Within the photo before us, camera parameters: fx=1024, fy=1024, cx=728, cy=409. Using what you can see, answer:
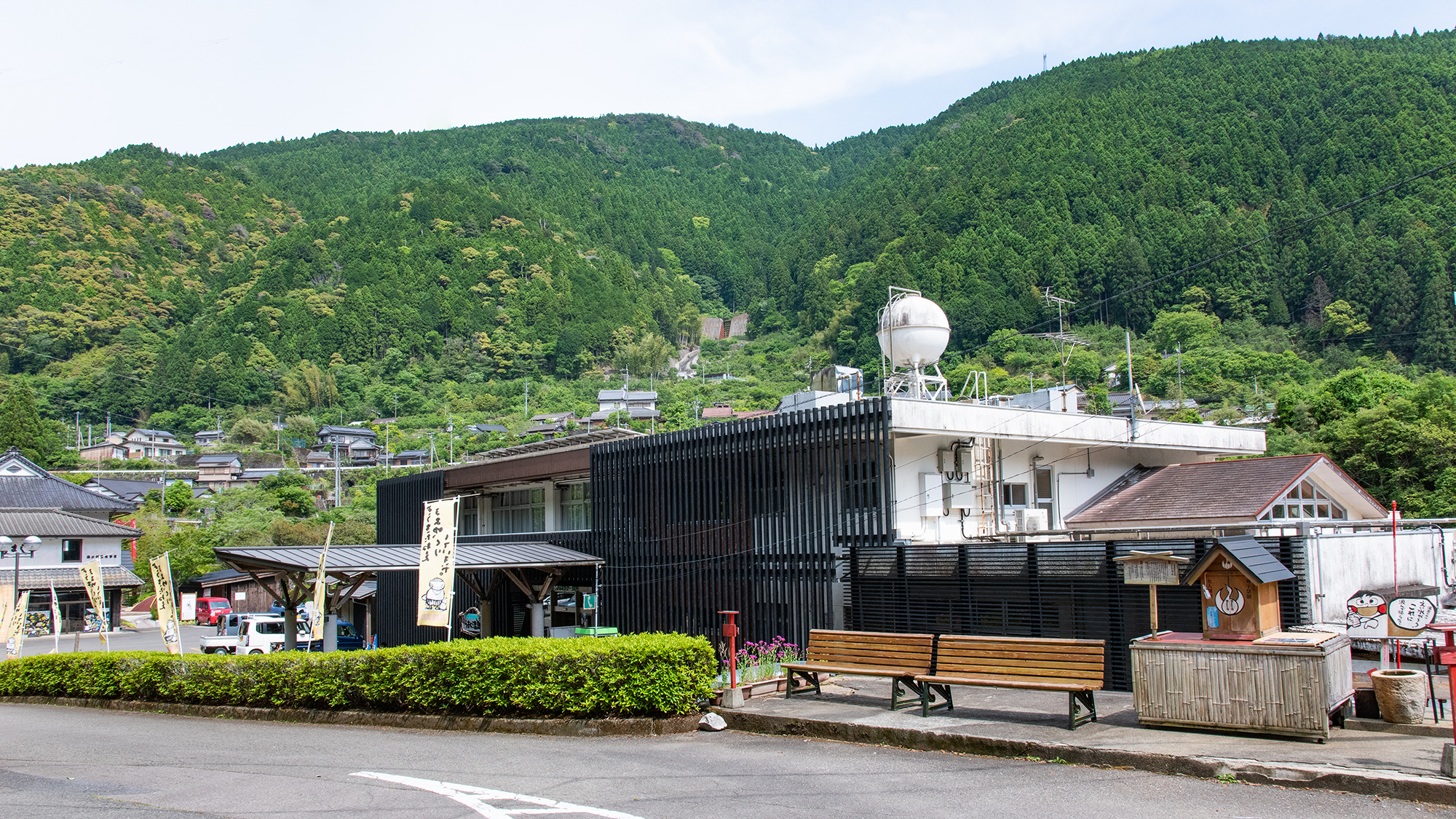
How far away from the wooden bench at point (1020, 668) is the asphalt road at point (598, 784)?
3.49 feet

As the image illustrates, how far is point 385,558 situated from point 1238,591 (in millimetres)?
15482

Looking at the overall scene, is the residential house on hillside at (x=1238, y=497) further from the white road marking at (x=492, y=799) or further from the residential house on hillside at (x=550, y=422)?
the residential house on hillside at (x=550, y=422)

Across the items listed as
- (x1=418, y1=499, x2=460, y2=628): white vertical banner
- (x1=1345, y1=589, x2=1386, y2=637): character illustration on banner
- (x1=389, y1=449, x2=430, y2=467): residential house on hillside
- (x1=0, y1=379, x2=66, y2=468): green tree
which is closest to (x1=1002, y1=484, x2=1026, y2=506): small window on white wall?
(x1=1345, y1=589, x2=1386, y2=637): character illustration on banner

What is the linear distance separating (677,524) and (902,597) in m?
6.89

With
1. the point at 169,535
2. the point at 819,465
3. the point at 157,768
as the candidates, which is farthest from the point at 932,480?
the point at 169,535

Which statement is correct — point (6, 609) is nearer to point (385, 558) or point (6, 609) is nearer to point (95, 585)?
point (95, 585)

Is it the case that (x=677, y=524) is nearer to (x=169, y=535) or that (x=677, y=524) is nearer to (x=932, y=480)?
(x=932, y=480)

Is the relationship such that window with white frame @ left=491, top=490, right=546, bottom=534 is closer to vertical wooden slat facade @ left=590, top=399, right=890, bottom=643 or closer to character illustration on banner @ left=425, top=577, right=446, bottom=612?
vertical wooden slat facade @ left=590, top=399, right=890, bottom=643

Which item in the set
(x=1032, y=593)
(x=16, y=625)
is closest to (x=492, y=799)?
(x=1032, y=593)

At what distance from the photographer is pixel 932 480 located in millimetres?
18344

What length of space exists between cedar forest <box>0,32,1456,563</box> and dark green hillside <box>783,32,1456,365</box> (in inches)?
12.2

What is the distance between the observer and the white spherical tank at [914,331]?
21516 mm

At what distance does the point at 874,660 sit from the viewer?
11.3 metres

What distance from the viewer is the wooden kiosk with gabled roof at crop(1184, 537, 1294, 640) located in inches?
380
